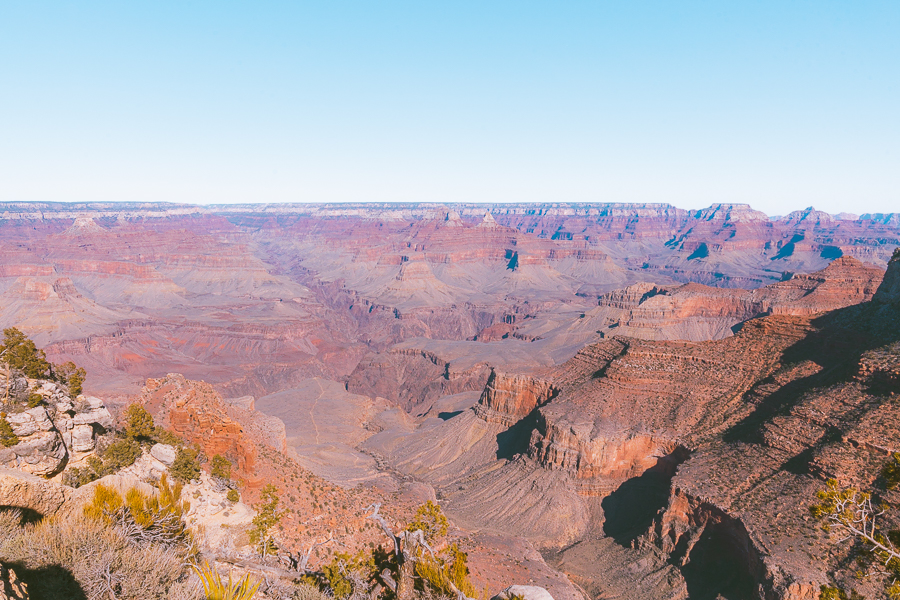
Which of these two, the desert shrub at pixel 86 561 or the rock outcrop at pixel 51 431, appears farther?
the rock outcrop at pixel 51 431

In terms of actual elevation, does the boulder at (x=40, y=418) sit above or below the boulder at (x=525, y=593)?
above

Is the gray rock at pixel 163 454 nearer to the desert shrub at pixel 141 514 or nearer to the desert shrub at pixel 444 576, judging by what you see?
the desert shrub at pixel 141 514

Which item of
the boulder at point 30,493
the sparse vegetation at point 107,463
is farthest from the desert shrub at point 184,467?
the boulder at point 30,493

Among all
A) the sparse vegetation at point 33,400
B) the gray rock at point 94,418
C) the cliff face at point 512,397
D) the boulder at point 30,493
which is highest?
the boulder at point 30,493

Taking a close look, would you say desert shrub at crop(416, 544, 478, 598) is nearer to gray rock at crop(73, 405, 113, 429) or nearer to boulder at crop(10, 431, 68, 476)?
boulder at crop(10, 431, 68, 476)

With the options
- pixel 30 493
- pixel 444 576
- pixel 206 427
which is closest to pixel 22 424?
pixel 30 493

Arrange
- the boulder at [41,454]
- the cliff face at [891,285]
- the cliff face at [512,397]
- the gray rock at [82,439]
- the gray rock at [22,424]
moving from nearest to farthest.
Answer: the boulder at [41,454], the gray rock at [22,424], the gray rock at [82,439], the cliff face at [891,285], the cliff face at [512,397]

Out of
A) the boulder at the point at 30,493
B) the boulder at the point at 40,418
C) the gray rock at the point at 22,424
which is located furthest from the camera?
the boulder at the point at 40,418
